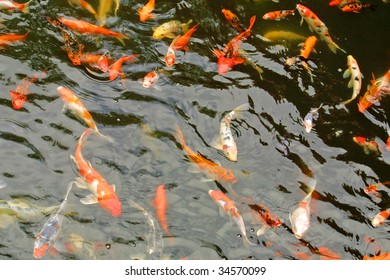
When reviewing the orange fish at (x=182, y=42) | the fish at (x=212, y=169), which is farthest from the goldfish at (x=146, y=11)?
the fish at (x=212, y=169)

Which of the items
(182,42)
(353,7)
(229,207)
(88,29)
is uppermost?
(353,7)

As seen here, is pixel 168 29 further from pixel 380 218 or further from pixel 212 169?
pixel 380 218

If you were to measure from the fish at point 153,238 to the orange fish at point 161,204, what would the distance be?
0.06 m

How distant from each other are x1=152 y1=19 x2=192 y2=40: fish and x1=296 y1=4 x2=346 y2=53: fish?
1540 millimetres

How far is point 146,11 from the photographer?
621 cm

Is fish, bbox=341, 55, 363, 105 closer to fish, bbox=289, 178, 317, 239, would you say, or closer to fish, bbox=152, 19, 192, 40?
fish, bbox=289, 178, 317, 239

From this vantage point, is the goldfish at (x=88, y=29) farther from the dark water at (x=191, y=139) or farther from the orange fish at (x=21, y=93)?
the orange fish at (x=21, y=93)

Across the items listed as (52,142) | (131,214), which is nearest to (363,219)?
(131,214)

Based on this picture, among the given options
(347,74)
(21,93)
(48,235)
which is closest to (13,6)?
(21,93)

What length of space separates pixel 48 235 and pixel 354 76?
380cm

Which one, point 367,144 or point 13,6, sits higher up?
point 367,144

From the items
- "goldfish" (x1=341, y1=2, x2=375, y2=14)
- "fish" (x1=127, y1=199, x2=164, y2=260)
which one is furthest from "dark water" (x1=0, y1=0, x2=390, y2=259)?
"goldfish" (x1=341, y1=2, x2=375, y2=14)

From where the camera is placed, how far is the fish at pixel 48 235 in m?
4.34

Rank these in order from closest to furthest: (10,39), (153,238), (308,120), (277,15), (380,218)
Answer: (153,238) < (380,218) < (308,120) < (10,39) < (277,15)
